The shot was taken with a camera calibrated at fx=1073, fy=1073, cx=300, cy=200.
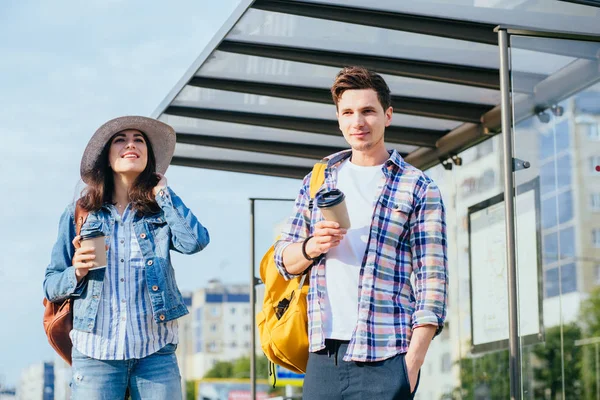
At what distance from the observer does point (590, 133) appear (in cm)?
596

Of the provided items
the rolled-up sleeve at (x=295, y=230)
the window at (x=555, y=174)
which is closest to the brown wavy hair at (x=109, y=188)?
the rolled-up sleeve at (x=295, y=230)

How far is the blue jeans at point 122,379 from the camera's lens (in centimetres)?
425

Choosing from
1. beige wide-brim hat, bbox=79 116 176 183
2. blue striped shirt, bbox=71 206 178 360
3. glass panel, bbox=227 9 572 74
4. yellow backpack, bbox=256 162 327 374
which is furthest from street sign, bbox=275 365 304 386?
yellow backpack, bbox=256 162 327 374

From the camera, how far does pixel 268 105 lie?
8.69 m

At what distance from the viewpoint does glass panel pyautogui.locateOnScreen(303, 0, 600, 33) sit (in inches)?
254

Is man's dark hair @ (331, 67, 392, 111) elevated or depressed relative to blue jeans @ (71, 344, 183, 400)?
elevated

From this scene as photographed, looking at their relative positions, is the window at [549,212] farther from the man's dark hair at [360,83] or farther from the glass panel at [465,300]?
the glass panel at [465,300]

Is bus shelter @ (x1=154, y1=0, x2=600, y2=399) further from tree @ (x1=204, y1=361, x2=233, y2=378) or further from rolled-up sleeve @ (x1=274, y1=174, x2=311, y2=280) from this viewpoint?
tree @ (x1=204, y1=361, x2=233, y2=378)

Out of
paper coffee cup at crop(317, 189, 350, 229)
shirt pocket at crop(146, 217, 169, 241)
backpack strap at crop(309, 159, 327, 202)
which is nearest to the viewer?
paper coffee cup at crop(317, 189, 350, 229)

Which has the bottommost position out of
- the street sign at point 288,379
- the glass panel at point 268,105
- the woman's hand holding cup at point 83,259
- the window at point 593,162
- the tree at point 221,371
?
the tree at point 221,371

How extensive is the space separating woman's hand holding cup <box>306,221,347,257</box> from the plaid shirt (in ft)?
0.47

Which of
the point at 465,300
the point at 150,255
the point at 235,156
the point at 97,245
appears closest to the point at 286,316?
the point at 150,255

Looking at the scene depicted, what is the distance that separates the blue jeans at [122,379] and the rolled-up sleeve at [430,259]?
1103 mm

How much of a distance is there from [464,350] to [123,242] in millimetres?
4615
